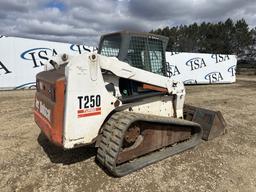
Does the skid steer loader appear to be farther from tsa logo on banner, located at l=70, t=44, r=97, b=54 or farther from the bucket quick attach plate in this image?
tsa logo on banner, located at l=70, t=44, r=97, b=54

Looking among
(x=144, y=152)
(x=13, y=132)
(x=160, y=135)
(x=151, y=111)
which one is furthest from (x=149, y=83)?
(x=13, y=132)

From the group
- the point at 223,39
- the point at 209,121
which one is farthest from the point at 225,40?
the point at 209,121

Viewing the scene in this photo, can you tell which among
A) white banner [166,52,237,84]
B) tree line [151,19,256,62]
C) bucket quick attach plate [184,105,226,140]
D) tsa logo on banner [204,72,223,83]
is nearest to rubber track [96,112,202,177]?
bucket quick attach plate [184,105,226,140]

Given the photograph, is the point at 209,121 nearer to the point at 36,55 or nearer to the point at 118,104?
the point at 118,104

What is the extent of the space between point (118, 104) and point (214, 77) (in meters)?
17.4

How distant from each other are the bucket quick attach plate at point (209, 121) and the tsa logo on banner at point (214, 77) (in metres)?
14.4

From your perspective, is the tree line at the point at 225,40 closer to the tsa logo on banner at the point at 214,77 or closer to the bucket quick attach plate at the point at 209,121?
the tsa logo on banner at the point at 214,77

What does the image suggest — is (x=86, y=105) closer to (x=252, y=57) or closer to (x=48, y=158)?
(x=48, y=158)

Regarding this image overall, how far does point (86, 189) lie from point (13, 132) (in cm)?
336

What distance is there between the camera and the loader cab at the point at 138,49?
173 inches

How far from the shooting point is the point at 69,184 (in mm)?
3662

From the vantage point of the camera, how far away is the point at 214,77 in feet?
65.3

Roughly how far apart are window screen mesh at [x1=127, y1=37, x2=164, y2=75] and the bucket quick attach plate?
4.88 ft

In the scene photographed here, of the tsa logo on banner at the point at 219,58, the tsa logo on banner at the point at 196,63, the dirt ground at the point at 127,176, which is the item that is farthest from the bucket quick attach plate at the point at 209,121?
the tsa logo on banner at the point at 219,58
